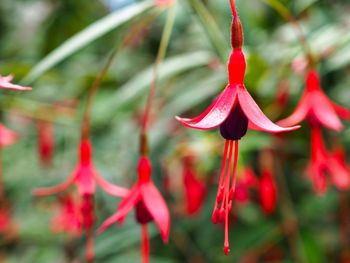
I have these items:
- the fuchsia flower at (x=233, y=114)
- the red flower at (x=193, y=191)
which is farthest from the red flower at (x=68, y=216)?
the fuchsia flower at (x=233, y=114)

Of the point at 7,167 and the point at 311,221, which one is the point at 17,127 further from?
the point at 311,221

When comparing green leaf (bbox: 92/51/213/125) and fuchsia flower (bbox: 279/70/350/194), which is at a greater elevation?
green leaf (bbox: 92/51/213/125)

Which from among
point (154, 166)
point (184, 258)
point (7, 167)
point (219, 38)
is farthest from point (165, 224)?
point (7, 167)

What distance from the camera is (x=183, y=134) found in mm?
1079

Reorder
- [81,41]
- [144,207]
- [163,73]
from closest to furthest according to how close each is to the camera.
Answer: [144,207] → [81,41] → [163,73]

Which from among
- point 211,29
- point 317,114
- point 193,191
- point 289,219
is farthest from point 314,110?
point 289,219

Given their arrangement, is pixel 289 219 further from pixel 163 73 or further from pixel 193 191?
pixel 163 73

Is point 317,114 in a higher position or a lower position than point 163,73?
lower

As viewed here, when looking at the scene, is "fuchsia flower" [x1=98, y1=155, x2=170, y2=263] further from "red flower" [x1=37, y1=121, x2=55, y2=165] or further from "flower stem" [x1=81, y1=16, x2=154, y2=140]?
"red flower" [x1=37, y1=121, x2=55, y2=165]

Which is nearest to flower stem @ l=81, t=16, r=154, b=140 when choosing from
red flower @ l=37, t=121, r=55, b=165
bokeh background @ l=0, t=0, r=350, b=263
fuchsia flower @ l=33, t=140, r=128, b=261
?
fuchsia flower @ l=33, t=140, r=128, b=261

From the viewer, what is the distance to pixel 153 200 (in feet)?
1.99

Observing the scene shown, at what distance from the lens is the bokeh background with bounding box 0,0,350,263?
36.5 inches

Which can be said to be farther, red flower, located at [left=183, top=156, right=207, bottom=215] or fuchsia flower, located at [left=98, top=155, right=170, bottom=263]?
red flower, located at [left=183, top=156, right=207, bottom=215]

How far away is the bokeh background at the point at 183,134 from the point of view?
3.05ft
